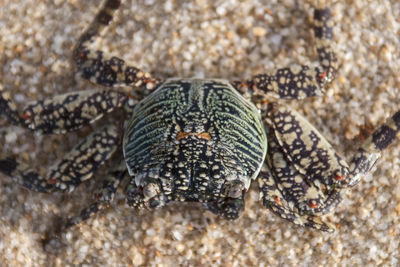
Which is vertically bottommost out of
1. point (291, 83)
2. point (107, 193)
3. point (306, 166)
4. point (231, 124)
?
point (107, 193)

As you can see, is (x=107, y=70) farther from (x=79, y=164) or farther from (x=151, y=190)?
(x=151, y=190)

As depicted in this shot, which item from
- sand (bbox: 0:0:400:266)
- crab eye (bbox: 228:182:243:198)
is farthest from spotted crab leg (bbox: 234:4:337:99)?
crab eye (bbox: 228:182:243:198)

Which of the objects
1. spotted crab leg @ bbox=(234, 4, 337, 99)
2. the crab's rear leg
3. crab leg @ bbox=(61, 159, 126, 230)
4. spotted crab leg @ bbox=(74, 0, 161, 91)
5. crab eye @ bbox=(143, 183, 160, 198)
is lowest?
crab leg @ bbox=(61, 159, 126, 230)

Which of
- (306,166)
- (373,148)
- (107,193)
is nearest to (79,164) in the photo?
(107,193)

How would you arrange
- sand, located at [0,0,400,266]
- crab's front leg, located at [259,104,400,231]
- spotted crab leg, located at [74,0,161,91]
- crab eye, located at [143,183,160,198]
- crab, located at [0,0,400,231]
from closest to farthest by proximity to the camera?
crab eye, located at [143,183,160,198] → crab, located at [0,0,400,231] → crab's front leg, located at [259,104,400,231] → spotted crab leg, located at [74,0,161,91] → sand, located at [0,0,400,266]

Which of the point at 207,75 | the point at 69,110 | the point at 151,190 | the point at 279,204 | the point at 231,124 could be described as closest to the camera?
the point at 151,190

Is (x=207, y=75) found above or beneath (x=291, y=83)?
beneath

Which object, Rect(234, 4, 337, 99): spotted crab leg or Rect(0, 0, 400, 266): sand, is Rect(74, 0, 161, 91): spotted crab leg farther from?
Rect(234, 4, 337, 99): spotted crab leg
